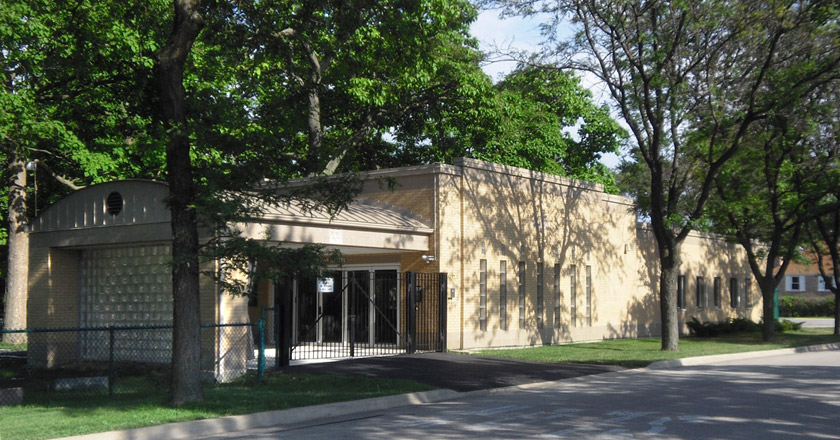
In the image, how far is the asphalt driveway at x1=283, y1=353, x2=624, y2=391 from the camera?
1677 cm

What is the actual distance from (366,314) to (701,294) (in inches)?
794

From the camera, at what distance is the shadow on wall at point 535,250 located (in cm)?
2481

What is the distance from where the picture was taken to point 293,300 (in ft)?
88.0

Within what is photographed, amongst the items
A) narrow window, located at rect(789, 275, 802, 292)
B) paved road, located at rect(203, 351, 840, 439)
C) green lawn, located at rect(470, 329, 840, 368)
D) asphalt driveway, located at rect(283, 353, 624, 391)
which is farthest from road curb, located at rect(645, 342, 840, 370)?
narrow window, located at rect(789, 275, 802, 292)

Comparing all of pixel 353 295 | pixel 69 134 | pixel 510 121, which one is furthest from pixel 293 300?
pixel 510 121

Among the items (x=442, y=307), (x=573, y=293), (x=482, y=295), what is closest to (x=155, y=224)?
(x=442, y=307)

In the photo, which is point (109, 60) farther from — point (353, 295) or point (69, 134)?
point (353, 295)

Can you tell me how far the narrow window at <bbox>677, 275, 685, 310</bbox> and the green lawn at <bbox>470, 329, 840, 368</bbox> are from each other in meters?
3.81

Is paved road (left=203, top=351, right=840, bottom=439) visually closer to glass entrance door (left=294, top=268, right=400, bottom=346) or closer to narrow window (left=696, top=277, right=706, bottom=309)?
glass entrance door (left=294, top=268, right=400, bottom=346)

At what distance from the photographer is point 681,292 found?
37.2 m

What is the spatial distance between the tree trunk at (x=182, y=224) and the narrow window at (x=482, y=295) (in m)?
12.9

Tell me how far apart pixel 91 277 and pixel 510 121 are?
63.0 feet

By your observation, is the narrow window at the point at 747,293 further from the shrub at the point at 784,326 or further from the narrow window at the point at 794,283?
the narrow window at the point at 794,283

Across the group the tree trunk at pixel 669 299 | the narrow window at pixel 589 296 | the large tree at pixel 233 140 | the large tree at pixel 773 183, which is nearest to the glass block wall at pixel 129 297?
the large tree at pixel 233 140
